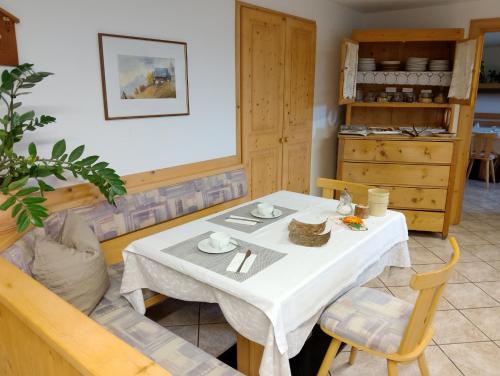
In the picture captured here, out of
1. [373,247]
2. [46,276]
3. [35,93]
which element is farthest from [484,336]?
[35,93]

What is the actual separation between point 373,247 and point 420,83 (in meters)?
2.72

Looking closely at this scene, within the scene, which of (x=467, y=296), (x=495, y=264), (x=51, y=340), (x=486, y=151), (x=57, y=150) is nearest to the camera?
(x=51, y=340)

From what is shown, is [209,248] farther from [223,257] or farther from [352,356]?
[352,356]

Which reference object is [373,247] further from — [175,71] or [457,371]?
[175,71]

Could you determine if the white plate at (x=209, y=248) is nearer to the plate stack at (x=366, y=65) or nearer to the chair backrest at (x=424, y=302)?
the chair backrest at (x=424, y=302)

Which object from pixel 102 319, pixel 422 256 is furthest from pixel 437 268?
pixel 102 319

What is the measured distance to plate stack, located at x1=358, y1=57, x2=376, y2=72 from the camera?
13.6 feet

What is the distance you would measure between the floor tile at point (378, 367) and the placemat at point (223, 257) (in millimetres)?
842

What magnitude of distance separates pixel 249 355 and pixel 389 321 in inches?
24.3

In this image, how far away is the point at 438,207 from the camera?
3.88 meters

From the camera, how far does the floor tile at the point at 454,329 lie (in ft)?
7.73

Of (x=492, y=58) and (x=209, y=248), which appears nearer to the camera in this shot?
(x=209, y=248)

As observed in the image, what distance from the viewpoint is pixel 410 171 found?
12.6 feet

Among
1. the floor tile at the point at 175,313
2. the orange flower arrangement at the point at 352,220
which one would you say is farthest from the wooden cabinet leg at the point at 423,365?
the floor tile at the point at 175,313
